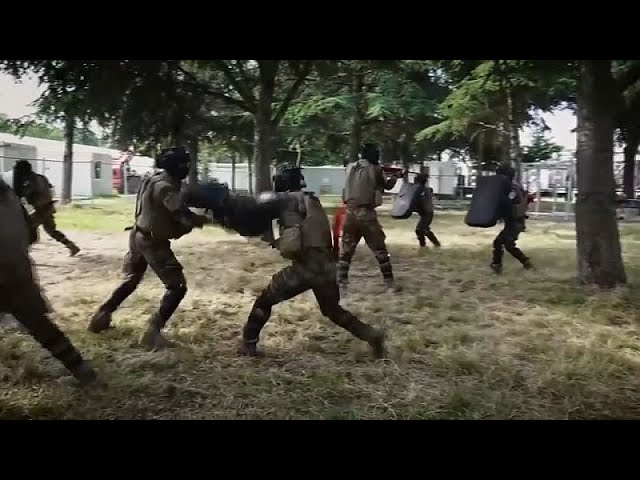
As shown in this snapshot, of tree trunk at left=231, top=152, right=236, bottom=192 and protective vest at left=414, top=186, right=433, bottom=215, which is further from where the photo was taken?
protective vest at left=414, top=186, right=433, bottom=215

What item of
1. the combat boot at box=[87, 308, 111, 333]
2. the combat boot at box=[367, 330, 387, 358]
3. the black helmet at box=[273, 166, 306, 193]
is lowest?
the combat boot at box=[367, 330, 387, 358]

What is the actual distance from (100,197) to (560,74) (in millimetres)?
2037

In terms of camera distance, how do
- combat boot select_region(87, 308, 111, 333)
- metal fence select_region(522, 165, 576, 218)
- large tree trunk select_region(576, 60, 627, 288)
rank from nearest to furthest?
1. combat boot select_region(87, 308, 111, 333)
2. metal fence select_region(522, 165, 576, 218)
3. large tree trunk select_region(576, 60, 627, 288)

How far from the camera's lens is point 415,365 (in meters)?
2.15

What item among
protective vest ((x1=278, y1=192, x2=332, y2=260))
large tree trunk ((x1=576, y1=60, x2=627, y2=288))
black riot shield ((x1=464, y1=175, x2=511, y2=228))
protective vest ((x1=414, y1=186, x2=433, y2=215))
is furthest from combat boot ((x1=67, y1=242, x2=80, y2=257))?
large tree trunk ((x1=576, y1=60, x2=627, y2=288))

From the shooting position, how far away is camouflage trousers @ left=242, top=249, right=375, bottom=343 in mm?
2156

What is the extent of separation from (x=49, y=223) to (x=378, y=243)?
1.37 metres

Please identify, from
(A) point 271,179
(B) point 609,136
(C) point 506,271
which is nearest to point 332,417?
(A) point 271,179

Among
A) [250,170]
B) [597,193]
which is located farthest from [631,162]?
[250,170]

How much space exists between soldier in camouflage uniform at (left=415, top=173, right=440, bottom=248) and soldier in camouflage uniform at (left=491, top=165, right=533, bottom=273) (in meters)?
0.30

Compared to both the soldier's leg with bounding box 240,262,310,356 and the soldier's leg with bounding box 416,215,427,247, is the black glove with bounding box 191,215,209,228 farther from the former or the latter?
the soldier's leg with bounding box 416,215,427,247

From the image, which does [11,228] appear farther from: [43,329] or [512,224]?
[512,224]
